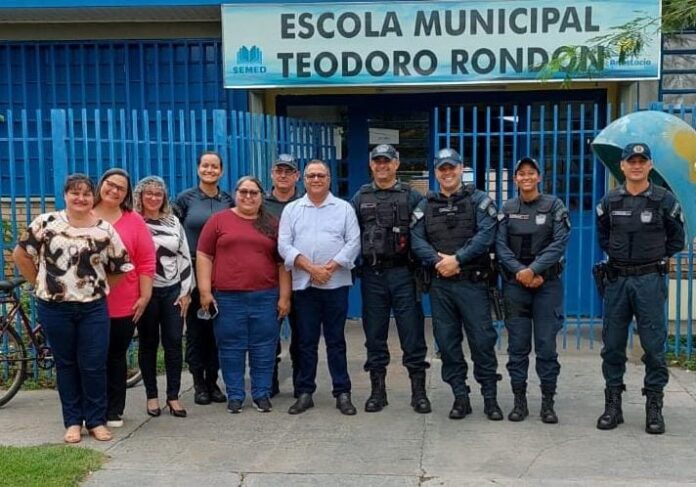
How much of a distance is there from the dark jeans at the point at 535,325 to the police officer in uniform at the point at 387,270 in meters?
0.63

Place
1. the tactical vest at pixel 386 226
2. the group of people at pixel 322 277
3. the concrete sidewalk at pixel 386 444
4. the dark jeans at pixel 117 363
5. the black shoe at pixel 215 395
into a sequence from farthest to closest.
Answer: the black shoe at pixel 215 395, the tactical vest at pixel 386 226, the dark jeans at pixel 117 363, the group of people at pixel 322 277, the concrete sidewalk at pixel 386 444

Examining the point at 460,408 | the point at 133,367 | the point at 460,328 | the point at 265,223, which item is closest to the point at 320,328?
the point at 265,223

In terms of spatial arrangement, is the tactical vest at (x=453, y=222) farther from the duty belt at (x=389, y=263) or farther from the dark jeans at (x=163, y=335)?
the dark jeans at (x=163, y=335)

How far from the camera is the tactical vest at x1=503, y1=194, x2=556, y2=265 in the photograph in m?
5.13

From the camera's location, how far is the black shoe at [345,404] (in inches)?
218

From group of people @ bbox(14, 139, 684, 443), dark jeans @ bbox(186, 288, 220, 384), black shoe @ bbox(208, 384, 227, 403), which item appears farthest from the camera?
black shoe @ bbox(208, 384, 227, 403)

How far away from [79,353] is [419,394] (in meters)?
2.29

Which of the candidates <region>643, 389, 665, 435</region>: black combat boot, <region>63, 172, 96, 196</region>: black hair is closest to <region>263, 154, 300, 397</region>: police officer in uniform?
<region>63, 172, 96, 196</region>: black hair

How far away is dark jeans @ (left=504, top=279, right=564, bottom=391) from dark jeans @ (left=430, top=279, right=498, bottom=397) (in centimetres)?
14

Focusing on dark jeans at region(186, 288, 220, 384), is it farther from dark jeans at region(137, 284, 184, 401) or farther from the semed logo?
the semed logo

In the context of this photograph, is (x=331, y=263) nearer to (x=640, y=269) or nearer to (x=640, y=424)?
(x=640, y=269)

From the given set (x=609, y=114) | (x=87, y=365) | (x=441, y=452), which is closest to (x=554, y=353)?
(x=441, y=452)

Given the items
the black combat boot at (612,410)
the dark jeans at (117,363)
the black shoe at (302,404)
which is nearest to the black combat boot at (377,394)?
the black shoe at (302,404)

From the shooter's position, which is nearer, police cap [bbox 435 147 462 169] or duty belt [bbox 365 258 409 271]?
police cap [bbox 435 147 462 169]
